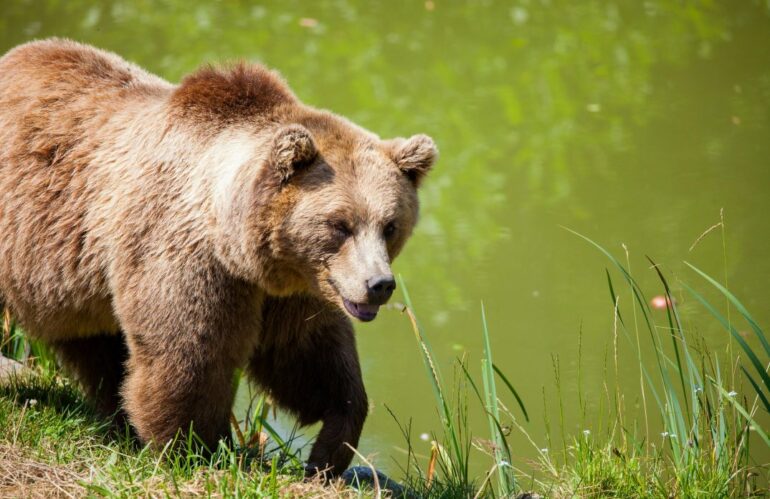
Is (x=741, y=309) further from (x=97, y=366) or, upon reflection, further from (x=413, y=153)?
(x=97, y=366)

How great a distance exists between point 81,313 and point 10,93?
1.31 m

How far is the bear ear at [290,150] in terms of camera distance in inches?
176

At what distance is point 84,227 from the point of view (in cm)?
505

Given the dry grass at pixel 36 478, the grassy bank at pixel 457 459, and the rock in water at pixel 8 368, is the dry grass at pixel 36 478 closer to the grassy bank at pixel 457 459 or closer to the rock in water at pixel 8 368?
the grassy bank at pixel 457 459

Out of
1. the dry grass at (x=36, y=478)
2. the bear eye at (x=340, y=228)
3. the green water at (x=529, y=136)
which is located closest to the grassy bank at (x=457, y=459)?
the dry grass at (x=36, y=478)

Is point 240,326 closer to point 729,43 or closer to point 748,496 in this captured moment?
point 748,496

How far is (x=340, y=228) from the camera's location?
452 centimetres

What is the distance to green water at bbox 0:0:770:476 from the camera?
316 inches

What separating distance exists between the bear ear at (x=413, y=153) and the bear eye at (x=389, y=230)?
335 millimetres

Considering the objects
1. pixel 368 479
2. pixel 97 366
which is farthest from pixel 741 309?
pixel 97 366

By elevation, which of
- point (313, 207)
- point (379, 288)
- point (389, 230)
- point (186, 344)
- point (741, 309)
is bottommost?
point (186, 344)

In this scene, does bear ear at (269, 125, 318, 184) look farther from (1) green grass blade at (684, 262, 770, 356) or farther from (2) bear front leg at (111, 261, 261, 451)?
(1) green grass blade at (684, 262, 770, 356)

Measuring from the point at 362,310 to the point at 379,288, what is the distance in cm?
16

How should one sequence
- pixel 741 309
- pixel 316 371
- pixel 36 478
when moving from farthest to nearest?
pixel 316 371 → pixel 741 309 → pixel 36 478
